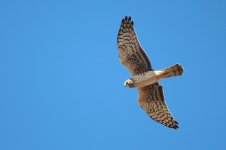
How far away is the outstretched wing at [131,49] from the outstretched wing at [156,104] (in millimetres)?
840

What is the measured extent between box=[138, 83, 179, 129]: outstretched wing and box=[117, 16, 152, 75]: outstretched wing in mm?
840

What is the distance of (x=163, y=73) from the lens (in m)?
10.8

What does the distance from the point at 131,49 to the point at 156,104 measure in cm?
202

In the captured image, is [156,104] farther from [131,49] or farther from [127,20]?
[127,20]

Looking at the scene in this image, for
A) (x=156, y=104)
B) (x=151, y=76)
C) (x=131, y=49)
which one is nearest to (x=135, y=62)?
(x=131, y=49)

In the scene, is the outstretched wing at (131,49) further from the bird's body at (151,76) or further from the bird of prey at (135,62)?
the bird's body at (151,76)

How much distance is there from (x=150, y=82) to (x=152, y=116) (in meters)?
1.57

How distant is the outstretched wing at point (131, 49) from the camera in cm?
1106

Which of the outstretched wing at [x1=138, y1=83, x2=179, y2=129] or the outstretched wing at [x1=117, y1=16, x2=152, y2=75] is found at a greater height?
the outstretched wing at [x1=117, y1=16, x2=152, y2=75]

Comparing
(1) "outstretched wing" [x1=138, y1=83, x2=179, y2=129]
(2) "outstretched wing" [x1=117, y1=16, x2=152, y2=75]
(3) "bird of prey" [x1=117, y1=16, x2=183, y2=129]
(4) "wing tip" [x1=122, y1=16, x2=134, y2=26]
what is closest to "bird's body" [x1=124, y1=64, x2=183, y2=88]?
(3) "bird of prey" [x1=117, y1=16, x2=183, y2=129]

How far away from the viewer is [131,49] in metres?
11.1

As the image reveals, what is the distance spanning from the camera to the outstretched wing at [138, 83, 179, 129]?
11820 millimetres

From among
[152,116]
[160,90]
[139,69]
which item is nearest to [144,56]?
[139,69]

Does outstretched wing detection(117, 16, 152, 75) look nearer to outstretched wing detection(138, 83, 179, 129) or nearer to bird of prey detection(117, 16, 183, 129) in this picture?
bird of prey detection(117, 16, 183, 129)
